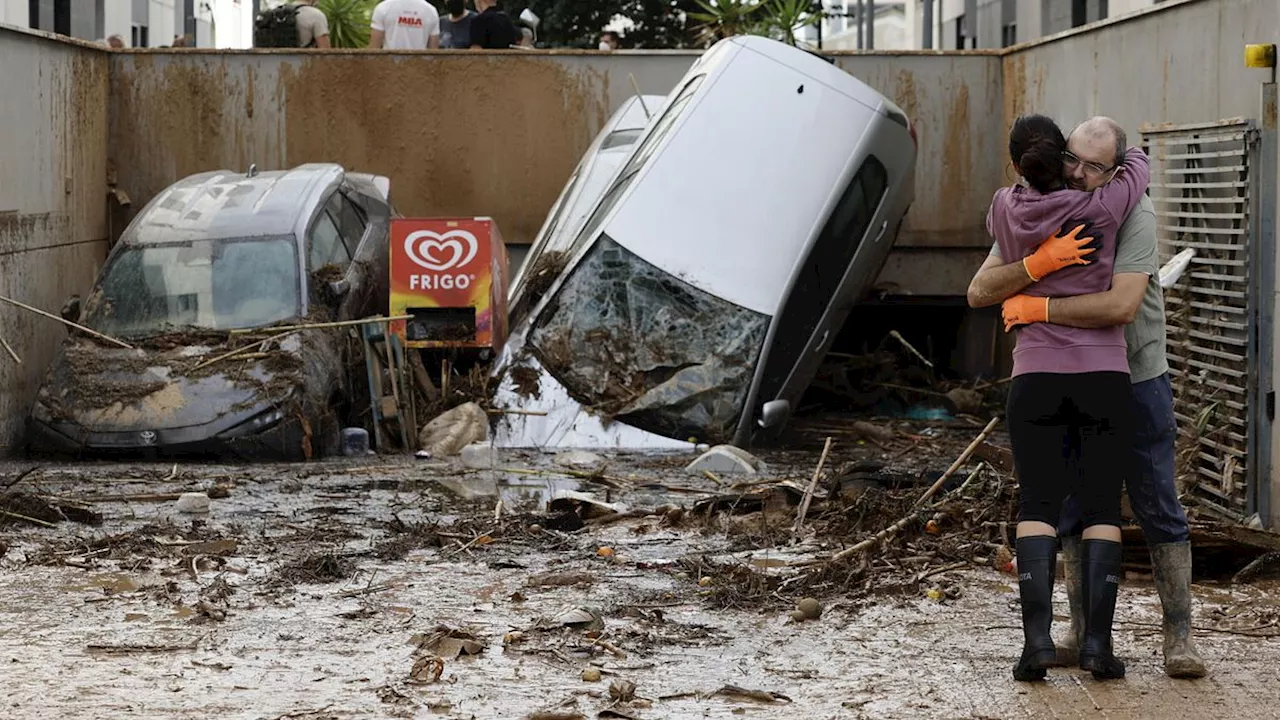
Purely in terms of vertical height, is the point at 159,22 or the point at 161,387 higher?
the point at 159,22

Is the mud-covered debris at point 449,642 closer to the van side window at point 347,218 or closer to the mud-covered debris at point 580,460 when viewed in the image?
the mud-covered debris at point 580,460

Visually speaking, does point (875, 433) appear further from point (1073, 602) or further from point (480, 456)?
point (1073, 602)

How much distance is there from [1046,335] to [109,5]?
3162 cm

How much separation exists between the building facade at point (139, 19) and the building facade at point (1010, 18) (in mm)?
11858

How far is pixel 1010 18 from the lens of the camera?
97.3 ft

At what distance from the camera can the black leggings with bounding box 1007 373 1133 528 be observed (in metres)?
5.70

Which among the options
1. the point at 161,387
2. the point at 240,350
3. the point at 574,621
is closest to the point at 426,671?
the point at 574,621

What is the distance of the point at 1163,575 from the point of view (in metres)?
5.87

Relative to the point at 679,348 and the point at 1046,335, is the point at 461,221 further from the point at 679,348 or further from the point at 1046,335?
the point at 1046,335

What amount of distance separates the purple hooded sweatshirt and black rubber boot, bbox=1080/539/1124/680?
0.57 meters

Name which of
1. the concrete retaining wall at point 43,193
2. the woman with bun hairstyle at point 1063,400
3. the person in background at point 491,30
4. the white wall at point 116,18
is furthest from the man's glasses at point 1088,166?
the white wall at point 116,18

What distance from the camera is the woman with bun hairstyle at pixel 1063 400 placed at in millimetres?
5688

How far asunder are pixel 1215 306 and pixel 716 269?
3715 millimetres

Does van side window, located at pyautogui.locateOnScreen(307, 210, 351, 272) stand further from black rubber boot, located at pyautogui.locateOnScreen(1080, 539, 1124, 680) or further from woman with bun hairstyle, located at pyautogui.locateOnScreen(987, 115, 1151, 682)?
black rubber boot, located at pyautogui.locateOnScreen(1080, 539, 1124, 680)
